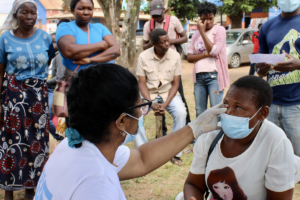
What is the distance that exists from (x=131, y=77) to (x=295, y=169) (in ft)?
3.97

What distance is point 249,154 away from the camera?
194 cm

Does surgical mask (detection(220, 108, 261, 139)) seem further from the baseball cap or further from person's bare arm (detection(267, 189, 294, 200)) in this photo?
the baseball cap

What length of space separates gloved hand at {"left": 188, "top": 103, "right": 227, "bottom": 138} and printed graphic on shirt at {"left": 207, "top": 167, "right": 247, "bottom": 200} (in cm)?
28

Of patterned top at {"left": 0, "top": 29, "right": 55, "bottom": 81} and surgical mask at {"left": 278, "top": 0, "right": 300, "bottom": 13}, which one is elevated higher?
surgical mask at {"left": 278, "top": 0, "right": 300, "bottom": 13}

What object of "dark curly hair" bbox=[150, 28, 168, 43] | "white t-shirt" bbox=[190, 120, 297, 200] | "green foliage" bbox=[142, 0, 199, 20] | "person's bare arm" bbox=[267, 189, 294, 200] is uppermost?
"green foliage" bbox=[142, 0, 199, 20]

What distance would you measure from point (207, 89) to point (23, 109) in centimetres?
255

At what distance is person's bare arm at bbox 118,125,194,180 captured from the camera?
6.53 ft

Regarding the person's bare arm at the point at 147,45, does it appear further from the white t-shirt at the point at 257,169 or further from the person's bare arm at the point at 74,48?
the white t-shirt at the point at 257,169

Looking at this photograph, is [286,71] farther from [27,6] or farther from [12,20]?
[12,20]

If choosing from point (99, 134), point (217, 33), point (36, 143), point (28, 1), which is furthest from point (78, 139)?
point (217, 33)

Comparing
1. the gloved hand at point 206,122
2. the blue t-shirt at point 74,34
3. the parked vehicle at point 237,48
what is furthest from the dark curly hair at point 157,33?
the parked vehicle at point 237,48

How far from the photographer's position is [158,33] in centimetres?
427

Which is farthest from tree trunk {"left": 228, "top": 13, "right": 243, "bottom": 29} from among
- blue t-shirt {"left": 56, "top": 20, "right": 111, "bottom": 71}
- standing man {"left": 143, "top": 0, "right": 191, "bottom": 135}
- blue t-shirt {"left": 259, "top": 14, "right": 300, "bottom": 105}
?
blue t-shirt {"left": 56, "top": 20, "right": 111, "bottom": 71}

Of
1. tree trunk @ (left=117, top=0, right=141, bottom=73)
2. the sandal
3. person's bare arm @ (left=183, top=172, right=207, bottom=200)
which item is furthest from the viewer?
tree trunk @ (left=117, top=0, right=141, bottom=73)
